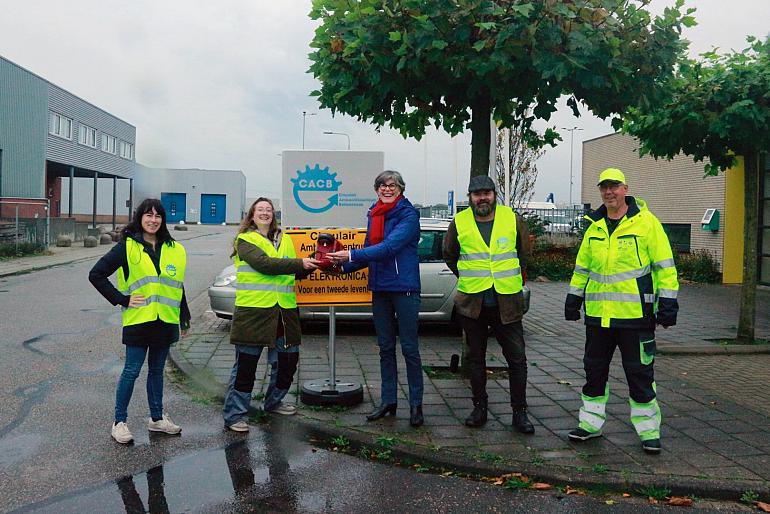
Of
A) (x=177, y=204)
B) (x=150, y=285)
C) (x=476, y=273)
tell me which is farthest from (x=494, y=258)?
(x=177, y=204)

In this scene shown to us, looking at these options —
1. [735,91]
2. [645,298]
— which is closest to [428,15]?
[645,298]

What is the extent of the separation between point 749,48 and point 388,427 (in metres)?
6.99

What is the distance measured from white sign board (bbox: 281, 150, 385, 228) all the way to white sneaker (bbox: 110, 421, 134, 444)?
2.06 m

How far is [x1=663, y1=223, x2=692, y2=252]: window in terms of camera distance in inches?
758

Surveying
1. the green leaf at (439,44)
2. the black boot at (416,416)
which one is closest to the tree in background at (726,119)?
the green leaf at (439,44)

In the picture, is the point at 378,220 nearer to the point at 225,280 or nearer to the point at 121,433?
the point at 121,433

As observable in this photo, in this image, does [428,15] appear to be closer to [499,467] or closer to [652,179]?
[499,467]

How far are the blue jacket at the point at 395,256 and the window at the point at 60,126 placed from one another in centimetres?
3500

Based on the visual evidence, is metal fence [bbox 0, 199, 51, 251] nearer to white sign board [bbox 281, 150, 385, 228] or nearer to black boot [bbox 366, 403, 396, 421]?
white sign board [bbox 281, 150, 385, 228]

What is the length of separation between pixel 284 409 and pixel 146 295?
142cm

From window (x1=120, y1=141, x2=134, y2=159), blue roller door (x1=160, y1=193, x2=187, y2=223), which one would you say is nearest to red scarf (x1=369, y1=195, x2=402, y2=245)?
window (x1=120, y1=141, x2=134, y2=159)

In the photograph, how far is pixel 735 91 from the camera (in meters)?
8.41

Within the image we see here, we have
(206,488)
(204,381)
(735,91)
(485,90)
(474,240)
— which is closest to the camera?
(206,488)

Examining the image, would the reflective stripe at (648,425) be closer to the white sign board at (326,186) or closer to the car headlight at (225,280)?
the white sign board at (326,186)
